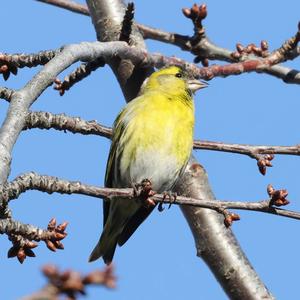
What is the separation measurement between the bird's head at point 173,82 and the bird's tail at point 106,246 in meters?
1.19

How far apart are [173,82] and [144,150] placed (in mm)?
946

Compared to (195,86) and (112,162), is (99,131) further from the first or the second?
(195,86)

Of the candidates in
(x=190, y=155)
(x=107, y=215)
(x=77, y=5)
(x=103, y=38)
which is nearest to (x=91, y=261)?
(x=107, y=215)

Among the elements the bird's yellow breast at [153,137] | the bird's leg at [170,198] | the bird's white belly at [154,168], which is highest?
the bird's yellow breast at [153,137]

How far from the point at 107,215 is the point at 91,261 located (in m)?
0.37

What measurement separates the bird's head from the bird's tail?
1.19 m

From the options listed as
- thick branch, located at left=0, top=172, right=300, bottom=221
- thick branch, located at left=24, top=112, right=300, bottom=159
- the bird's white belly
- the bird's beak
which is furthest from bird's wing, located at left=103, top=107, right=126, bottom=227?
thick branch, located at left=0, top=172, right=300, bottom=221

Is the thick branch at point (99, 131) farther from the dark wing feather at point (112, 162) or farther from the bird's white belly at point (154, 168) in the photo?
the dark wing feather at point (112, 162)

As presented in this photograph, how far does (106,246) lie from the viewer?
15.7ft

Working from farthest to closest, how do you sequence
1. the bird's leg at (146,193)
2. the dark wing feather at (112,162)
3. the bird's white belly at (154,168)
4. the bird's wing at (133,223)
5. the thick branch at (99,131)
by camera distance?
the bird's wing at (133,223) < the dark wing feather at (112,162) < the bird's white belly at (154,168) < the thick branch at (99,131) < the bird's leg at (146,193)

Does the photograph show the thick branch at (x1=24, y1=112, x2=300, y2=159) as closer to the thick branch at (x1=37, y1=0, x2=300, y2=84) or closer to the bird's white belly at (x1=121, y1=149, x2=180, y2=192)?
the bird's white belly at (x1=121, y1=149, x2=180, y2=192)

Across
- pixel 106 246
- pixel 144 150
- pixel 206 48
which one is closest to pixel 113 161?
pixel 144 150

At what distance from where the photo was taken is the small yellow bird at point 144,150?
4566 mm

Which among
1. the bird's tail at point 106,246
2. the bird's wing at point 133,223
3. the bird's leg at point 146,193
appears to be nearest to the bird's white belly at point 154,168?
the bird's wing at point 133,223
